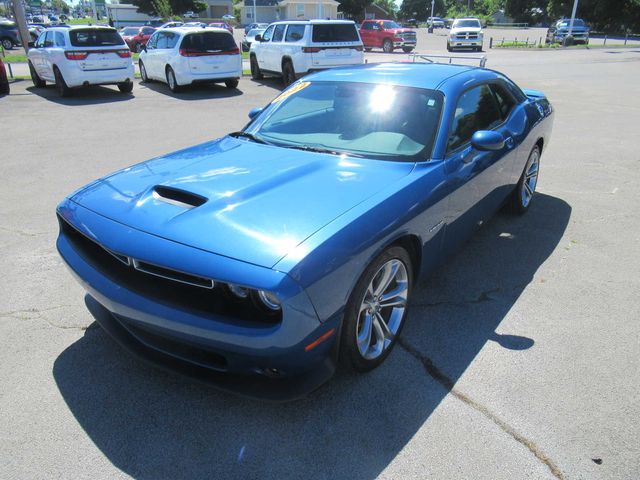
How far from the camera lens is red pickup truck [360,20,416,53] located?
31.3 m

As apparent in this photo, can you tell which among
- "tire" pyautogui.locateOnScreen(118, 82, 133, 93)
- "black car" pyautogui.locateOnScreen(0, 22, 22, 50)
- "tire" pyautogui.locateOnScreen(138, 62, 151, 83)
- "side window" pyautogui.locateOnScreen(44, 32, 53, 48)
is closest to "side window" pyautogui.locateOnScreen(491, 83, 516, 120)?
"tire" pyautogui.locateOnScreen(118, 82, 133, 93)

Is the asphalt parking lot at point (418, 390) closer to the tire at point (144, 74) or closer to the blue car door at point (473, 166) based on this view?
the blue car door at point (473, 166)

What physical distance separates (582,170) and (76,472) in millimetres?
6967

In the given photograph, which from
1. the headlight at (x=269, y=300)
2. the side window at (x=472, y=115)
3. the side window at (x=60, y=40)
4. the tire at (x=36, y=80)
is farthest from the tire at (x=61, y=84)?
the headlight at (x=269, y=300)

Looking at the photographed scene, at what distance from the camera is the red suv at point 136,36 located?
31.0 metres

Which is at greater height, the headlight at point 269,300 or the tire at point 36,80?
the headlight at point 269,300

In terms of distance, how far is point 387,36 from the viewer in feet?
104

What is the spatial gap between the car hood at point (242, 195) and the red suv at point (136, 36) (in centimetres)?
3088

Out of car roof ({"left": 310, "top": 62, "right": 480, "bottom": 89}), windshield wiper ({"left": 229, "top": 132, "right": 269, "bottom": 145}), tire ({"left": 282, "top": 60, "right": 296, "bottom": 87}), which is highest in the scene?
car roof ({"left": 310, "top": 62, "right": 480, "bottom": 89})

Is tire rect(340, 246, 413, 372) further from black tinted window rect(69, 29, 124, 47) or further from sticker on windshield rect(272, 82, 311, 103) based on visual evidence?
black tinted window rect(69, 29, 124, 47)

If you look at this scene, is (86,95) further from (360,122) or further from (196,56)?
(360,122)

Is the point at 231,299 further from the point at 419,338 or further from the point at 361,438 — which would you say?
the point at 419,338

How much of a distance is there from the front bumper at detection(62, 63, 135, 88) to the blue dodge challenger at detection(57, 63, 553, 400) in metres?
10.3

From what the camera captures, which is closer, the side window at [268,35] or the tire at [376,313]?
the tire at [376,313]
